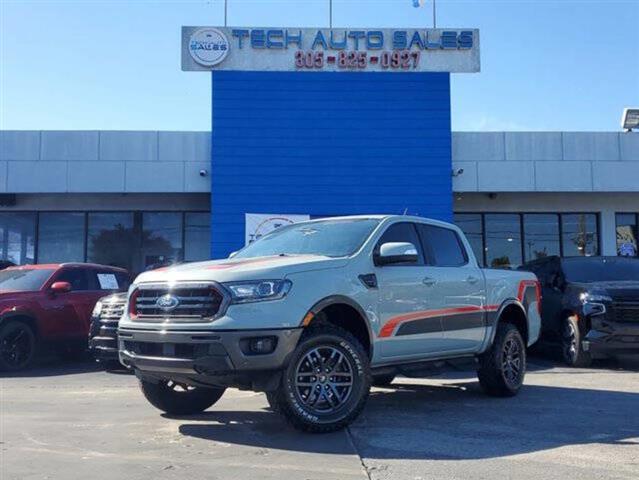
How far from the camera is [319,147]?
16641 millimetres

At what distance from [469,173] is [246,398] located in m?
10.9

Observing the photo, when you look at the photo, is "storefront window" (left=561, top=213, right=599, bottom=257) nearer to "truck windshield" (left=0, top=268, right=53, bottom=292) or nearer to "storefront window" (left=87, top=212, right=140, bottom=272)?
"storefront window" (left=87, top=212, right=140, bottom=272)

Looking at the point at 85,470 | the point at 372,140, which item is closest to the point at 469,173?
the point at 372,140

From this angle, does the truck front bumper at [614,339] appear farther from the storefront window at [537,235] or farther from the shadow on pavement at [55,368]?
the storefront window at [537,235]

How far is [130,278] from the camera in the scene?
43.5 feet

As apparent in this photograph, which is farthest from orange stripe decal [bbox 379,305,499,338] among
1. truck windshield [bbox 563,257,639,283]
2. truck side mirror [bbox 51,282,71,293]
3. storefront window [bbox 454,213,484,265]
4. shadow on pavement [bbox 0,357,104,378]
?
storefront window [bbox 454,213,484,265]

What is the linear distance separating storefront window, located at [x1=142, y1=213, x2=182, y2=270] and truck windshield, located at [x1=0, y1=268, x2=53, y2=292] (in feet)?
22.1

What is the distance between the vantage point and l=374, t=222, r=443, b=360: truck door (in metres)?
6.46

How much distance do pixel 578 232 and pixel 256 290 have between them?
1633 cm

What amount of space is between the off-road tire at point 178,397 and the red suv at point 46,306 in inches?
196

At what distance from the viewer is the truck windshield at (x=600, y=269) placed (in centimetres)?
1148

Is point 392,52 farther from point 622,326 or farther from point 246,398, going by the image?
point 246,398

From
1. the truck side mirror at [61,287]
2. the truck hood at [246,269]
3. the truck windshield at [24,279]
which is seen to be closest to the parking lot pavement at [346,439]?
the truck hood at [246,269]

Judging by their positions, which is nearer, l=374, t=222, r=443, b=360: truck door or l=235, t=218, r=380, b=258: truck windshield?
l=374, t=222, r=443, b=360: truck door
